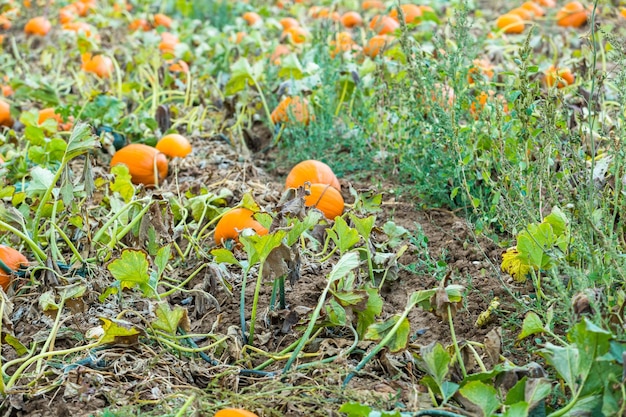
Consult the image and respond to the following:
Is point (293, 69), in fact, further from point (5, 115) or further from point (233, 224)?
point (5, 115)

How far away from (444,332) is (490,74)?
80.6 inches

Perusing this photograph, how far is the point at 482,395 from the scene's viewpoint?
→ 1.84 meters

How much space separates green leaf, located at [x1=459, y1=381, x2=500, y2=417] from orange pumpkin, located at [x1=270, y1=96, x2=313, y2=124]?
7.10ft

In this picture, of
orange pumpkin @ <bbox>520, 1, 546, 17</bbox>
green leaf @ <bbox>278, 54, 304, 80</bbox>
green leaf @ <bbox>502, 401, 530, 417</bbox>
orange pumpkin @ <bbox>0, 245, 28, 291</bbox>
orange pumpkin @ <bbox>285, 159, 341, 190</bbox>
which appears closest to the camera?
green leaf @ <bbox>502, 401, 530, 417</bbox>

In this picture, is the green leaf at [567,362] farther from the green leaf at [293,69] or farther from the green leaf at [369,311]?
the green leaf at [293,69]

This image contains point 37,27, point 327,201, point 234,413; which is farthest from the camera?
point 37,27

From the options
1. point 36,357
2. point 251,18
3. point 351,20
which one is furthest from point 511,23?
point 36,357

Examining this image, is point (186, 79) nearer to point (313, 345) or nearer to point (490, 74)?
point (490, 74)

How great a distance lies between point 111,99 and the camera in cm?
395

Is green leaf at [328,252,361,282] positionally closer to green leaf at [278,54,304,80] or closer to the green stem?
the green stem

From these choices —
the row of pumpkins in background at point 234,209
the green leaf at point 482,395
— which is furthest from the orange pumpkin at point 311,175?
the green leaf at point 482,395

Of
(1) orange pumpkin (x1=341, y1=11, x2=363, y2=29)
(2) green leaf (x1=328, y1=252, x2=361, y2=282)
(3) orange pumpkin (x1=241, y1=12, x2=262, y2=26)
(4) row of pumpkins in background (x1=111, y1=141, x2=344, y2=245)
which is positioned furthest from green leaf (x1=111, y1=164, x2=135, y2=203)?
(1) orange pumpkin (x1=341, y1=11, x2=363, y2=29)

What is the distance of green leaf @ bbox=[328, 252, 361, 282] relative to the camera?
224 centimetres

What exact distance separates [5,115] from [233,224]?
6.40ft
